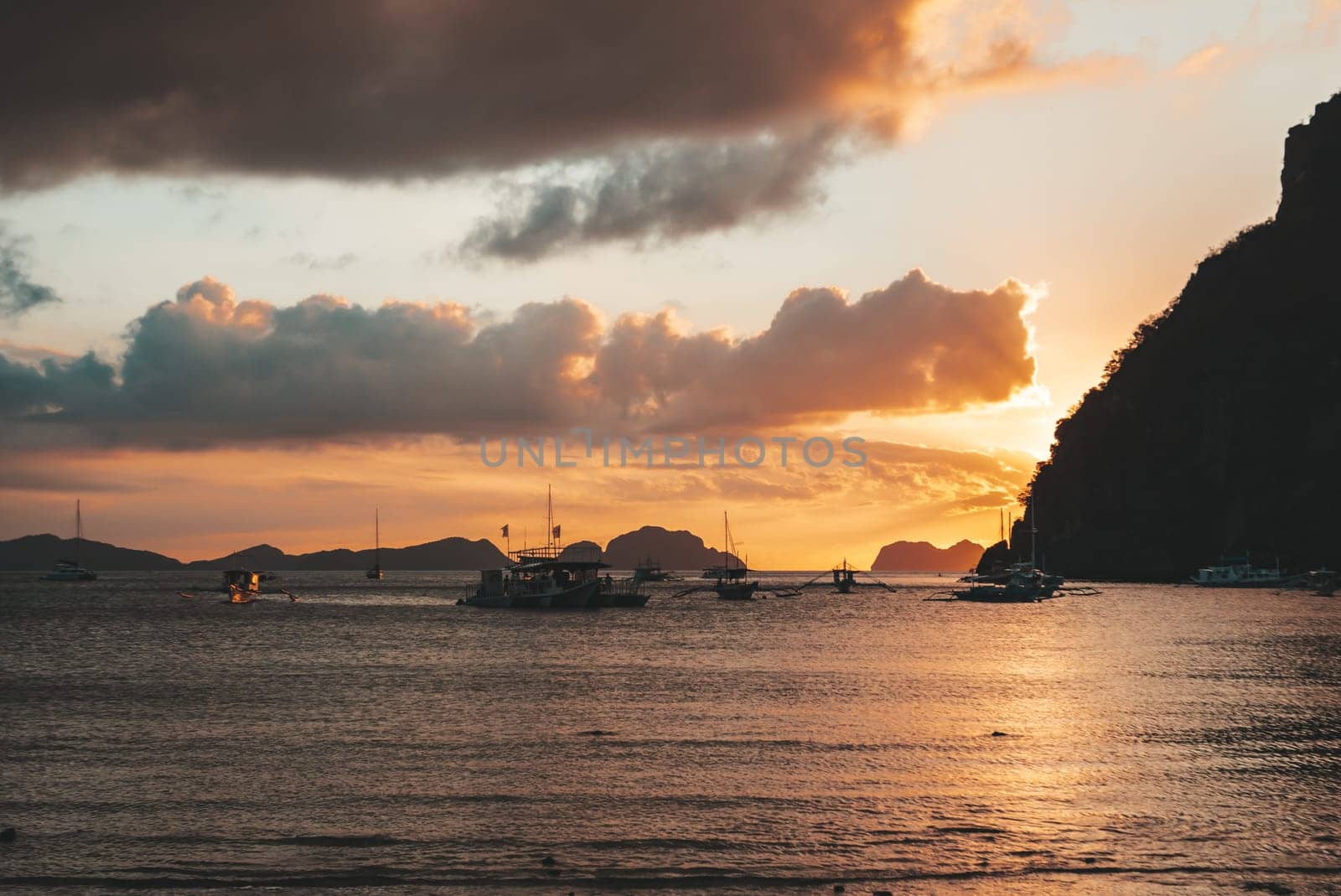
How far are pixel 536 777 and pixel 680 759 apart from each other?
5144 millimetres

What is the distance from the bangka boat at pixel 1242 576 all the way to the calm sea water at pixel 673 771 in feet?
370

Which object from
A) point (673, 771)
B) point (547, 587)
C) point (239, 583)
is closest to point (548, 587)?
point (547, 587)

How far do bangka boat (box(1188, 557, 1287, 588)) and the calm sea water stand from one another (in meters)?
113

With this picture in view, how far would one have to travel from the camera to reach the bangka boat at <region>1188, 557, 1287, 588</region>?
18438cm

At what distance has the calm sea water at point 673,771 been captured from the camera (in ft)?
85.0

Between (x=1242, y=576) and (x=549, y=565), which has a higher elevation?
(x=549, y=565)

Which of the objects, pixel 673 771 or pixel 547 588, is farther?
pixel 547 588

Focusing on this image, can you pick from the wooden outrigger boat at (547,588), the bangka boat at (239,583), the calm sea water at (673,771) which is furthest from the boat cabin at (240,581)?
the calm sea water at (673,771)

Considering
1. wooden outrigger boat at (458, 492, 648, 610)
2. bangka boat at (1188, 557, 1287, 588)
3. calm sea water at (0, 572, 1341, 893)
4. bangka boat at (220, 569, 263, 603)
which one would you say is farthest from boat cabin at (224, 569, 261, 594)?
bangka boat at (1188, 557, 1287, 588)

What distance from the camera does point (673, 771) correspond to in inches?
1428

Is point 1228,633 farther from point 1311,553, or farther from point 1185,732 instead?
point 1311,553

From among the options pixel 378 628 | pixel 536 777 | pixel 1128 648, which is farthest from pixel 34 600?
pixel 536 777

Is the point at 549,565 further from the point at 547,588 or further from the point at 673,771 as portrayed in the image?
the point at 673,771

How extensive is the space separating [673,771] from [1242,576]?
17856cm
